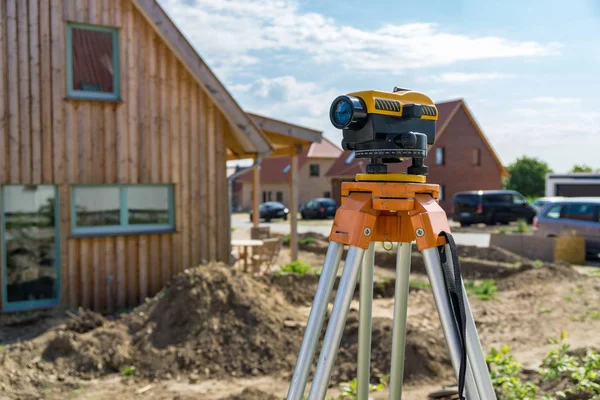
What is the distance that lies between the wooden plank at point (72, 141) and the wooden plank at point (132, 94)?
885mm

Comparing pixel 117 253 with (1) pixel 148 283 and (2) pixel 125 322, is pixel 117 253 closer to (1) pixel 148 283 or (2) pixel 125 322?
(1) pixel 148 283

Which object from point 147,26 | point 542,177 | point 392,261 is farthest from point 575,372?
point 542,177

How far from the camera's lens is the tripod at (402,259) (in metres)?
2.26

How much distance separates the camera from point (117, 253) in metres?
10.6

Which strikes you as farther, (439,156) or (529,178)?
(529,178)

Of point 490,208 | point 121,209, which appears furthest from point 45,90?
point 490,208

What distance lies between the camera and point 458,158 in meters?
41.8

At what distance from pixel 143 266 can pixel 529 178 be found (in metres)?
50.2

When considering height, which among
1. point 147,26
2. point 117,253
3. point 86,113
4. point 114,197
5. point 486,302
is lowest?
point 486,302

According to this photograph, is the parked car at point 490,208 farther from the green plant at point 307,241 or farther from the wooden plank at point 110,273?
the wooden plank at point 110,273

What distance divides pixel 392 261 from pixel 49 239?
31.2 ft

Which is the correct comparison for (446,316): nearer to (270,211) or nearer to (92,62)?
(92,62)

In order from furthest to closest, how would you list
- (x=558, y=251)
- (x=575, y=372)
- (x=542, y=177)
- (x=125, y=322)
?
(x=542, y=177), (x=558, y=251), (x=125, y=322), (x=575, y=372)

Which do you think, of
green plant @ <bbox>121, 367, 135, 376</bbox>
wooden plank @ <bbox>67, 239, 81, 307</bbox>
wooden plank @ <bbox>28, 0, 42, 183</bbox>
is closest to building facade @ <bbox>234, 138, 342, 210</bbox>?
wooden plank @ <bbox>67, 239, 81, 307</bbox>
